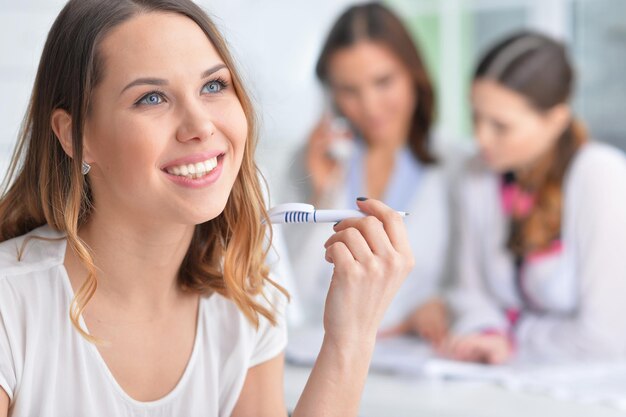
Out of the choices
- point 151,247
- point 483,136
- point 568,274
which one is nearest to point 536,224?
point 568,274

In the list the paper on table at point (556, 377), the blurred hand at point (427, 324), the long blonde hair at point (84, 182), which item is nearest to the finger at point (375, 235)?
the long blonde hair at point (84, 182)

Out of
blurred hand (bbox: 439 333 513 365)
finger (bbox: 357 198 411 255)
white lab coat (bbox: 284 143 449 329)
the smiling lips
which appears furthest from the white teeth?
white lab coat (bbox: 284 143 449 329)

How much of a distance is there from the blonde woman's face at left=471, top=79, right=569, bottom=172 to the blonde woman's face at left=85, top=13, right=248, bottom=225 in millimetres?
1160

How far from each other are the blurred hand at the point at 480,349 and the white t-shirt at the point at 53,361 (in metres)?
0.85

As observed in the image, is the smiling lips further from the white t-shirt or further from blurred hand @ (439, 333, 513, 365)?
blurred hand @ (439, 333, 513, 365)

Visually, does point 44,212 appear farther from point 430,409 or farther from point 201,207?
point 430,409

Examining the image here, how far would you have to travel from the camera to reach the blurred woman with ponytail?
1.89 metres

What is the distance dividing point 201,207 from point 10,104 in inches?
55.8

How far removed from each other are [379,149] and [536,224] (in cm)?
45

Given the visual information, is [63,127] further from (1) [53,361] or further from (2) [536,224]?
(2) [536,224]

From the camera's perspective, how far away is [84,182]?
Answer: 101 centimetres

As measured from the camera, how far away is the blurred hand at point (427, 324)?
6.52 ft

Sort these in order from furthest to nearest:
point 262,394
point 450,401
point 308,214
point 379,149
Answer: point 379,149, point 450,401, point 262,394, point 308,214

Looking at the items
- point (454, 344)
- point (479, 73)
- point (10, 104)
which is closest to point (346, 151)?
point (479, 73)
